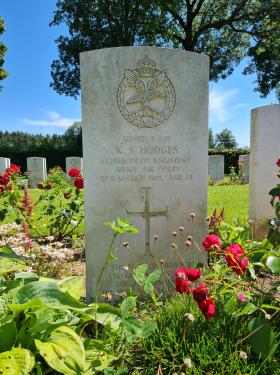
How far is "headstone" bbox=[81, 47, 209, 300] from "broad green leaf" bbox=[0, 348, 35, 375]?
5.35ft

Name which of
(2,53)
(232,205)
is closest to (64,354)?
(232,205)

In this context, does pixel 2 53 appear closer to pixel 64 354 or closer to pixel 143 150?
pixel 143 150

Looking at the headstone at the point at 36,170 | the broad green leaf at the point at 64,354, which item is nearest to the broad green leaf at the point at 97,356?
the broad green leaf at the point at 64,354

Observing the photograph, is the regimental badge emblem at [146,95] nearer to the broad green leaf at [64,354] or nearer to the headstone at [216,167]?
the broad green leaf at [64,354]

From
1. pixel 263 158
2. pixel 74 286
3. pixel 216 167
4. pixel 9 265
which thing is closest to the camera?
pixel 9 265

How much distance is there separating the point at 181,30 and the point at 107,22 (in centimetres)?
478

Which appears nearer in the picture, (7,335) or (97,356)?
(7,335)

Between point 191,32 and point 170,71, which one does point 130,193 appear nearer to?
point 170,71

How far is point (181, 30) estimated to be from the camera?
73.0 ft

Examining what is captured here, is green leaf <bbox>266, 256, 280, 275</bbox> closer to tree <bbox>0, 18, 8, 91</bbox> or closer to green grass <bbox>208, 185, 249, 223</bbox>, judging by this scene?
green grass <bbox>208, 185, 249, 223</bbox>

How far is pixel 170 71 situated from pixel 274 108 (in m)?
1.98

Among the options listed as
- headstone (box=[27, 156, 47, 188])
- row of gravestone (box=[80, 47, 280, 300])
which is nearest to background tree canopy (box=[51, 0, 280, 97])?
headstone (box=[27, 156, 47, 188])

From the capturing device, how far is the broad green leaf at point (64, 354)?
1.65 meters

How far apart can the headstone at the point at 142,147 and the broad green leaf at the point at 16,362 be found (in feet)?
5.35
